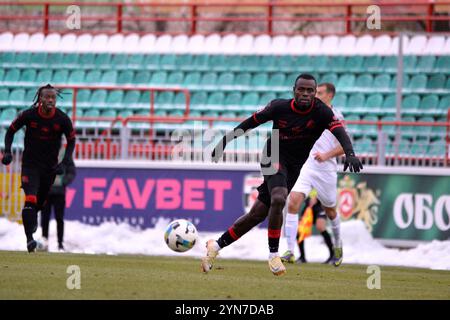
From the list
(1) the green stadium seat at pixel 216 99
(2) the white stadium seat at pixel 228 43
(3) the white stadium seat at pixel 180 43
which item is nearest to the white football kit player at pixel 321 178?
(1) the green stadium seat at pixel 216 99

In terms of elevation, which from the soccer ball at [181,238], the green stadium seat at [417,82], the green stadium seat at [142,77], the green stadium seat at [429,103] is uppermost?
the green stadium seat at [142,77]

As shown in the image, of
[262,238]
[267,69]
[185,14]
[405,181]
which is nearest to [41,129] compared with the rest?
[262,238]

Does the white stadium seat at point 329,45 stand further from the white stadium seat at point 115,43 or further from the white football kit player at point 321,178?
the white football kit player at point 321,178

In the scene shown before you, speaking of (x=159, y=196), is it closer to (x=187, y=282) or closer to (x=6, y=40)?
(x=187, y=282)

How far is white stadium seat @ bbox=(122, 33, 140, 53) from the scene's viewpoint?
2708 centimetres

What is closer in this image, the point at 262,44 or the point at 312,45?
the point at 312,45

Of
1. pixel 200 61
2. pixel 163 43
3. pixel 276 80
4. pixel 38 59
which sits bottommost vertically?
pixel 276 80

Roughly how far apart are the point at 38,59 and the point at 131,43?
253 centimetres

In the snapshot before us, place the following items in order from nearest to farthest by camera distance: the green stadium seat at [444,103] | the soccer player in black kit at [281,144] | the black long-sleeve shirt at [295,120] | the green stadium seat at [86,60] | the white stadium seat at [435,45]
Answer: the soccer player in black kit at [281,144] < the black long-sleeve shirt at [295,120] < the green stadium seat at [444,103] < the white stadium seat at [435,45] < the green stadium seat at [86,60]

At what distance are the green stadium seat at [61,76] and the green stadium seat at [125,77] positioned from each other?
138 centimetres

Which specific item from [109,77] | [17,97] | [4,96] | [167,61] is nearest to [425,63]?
[167,61]

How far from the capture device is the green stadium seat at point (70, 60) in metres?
27.2

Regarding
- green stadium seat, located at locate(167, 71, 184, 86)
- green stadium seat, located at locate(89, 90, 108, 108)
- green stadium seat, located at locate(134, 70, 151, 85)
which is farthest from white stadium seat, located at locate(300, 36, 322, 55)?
green stadium seat, located at locate(89, 90, 108, 108)

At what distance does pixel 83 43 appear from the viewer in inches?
1097
